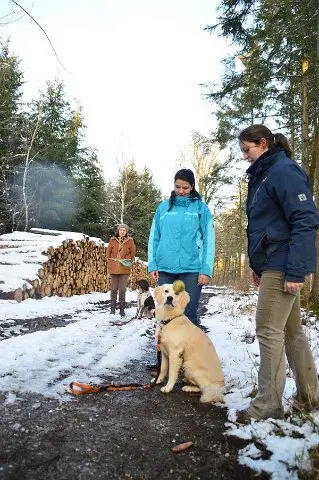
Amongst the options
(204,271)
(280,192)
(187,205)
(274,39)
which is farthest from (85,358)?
(274,39)

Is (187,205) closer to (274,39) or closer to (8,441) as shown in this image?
(8,441)

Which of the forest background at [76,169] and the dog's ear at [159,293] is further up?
the forest background at [76,169]

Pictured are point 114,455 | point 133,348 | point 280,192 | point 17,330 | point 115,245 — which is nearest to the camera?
point 114,455

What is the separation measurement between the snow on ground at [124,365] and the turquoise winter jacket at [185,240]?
1.26 m

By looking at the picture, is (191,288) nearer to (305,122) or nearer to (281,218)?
(281,218)

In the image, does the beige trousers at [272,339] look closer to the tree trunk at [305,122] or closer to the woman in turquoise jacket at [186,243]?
the woman in turquoise jacket at [186,243]

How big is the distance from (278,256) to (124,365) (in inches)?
105

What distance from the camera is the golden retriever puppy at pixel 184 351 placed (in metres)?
3.49

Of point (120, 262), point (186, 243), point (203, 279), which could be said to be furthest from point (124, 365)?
point (120, 262)

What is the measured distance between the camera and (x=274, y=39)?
9742 millimetres

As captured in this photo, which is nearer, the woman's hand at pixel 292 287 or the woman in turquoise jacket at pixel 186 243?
the woman's hand at pixel 292 287

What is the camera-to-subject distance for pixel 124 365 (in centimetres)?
462

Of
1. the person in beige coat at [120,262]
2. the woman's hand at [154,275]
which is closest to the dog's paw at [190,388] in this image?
the woman's hand at [154,275]

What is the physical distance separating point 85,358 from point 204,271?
5.98 feet
